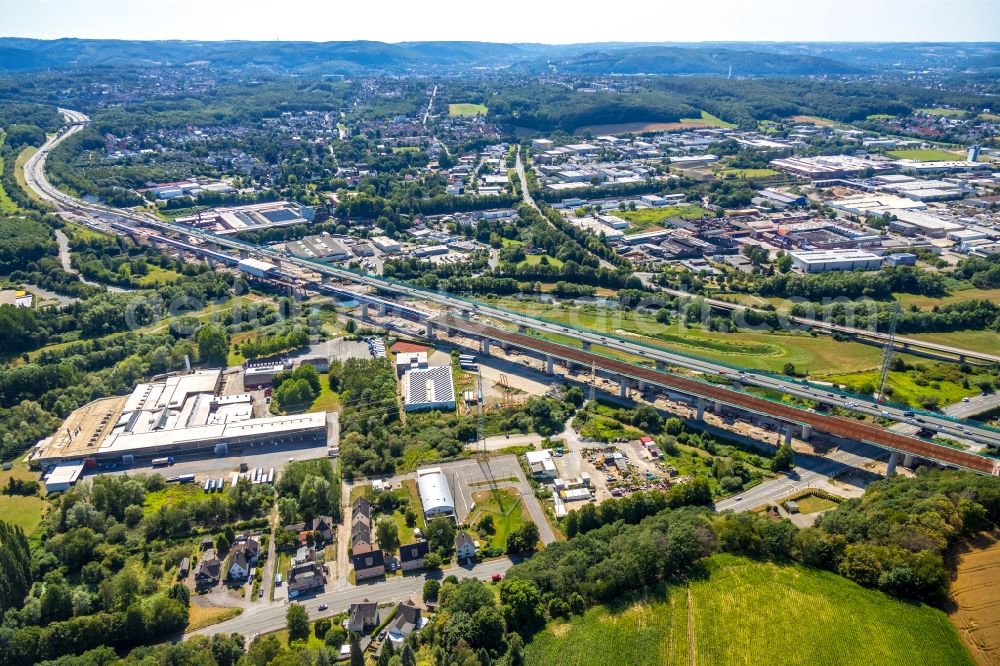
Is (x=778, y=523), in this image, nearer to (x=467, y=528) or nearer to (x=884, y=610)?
(x=884, y=610)

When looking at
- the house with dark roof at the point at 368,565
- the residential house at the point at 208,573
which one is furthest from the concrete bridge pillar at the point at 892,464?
the residential house at the point at 208,573

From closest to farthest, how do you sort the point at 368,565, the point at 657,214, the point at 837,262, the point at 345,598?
the point at 345,598 < the point at 368,565 < the point at 837,262 < the point at 657,214

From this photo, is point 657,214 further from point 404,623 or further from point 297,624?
point 297,624

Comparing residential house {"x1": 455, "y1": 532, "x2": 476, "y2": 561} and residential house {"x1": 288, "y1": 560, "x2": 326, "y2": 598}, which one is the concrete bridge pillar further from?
residential house {"x1": 288, "y1": 560, "x2": 326, "y2": 598}

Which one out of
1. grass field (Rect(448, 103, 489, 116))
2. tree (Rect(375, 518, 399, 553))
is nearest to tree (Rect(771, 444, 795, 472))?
tree (Rect(375, 518, 399, 553))

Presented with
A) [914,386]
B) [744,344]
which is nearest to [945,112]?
[744,344]

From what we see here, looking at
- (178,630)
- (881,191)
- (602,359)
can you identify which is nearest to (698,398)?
(602,359)
